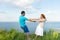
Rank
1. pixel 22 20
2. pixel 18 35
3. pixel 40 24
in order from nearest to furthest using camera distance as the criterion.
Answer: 1. pixel 22 20
2. pixel 40 24
3. pixel 18 35

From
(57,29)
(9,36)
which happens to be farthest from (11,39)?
(57,29)

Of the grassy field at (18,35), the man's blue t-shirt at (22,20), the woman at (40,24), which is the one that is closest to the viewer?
the man's blue t-shirt at (22,20)

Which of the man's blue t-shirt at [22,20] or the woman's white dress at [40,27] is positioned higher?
the man's blue t-shirt at [22,20]

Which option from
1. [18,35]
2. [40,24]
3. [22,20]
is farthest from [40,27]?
[18,35]

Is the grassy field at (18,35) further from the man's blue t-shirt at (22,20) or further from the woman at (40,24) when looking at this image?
the man's blue t-shirt at (22,20)

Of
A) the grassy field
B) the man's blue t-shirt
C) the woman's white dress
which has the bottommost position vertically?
the grassy field

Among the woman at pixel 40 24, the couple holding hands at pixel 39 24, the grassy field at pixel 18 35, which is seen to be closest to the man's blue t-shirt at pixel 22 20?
the couple holding hands at pixel 39 24

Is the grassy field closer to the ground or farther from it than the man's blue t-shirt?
closer to the ground

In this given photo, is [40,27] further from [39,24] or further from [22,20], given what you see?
[22,20]

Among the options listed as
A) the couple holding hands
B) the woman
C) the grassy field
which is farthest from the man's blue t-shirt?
the grassy field

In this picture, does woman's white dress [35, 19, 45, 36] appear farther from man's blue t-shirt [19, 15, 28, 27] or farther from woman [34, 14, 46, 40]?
man's blue t-shirt [19, 15, 28, 27]

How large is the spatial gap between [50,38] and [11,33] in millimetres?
1431

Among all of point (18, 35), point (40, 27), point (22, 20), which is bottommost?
point (18, 35)

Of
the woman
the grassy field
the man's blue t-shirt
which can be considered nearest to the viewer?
the man's blue t-shirt
